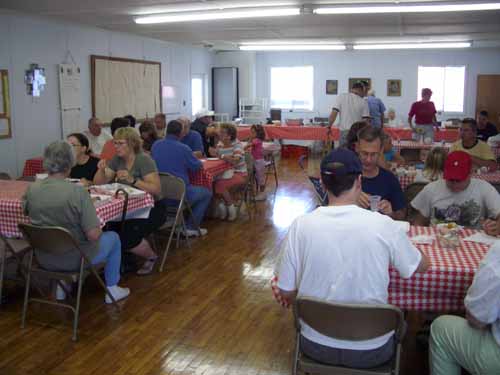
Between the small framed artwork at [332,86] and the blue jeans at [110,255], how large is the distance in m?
11.4

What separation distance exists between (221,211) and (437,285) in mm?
4253


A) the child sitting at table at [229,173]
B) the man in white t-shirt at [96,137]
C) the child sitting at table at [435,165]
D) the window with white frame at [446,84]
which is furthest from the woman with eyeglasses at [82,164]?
the window with white frame at [446,84]

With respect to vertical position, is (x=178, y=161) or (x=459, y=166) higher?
(x=459, y=166)

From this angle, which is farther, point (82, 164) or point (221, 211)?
point (221, 211)

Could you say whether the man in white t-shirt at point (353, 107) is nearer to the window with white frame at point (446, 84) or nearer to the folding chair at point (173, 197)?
the folding chair at point (173, 197)

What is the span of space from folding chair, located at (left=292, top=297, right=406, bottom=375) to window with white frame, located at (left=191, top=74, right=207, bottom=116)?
37.7 ft

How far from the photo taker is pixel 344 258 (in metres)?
1.96

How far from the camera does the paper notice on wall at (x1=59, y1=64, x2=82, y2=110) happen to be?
8430 millimetres

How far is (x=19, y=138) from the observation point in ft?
25.2

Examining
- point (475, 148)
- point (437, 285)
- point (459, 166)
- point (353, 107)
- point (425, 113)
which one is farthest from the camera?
point (425, 113)

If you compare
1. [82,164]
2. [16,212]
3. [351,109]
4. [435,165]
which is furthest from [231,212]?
[16,212]

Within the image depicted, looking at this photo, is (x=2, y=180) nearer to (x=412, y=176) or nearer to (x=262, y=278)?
(x=262, y=278)

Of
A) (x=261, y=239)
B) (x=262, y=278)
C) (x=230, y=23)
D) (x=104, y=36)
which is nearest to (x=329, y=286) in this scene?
(x=262, y=278)

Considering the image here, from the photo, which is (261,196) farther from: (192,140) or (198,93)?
(198,93)
